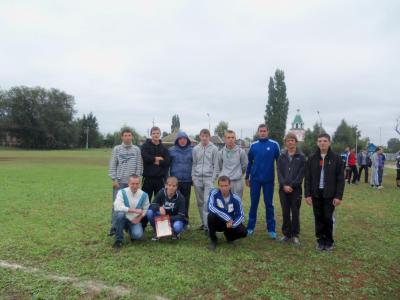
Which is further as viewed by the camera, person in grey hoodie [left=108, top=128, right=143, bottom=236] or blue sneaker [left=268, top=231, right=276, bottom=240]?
person in grey hoodie [left=108, top=128, right=143, bottom=236]

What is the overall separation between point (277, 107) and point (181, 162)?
5429 centimetres

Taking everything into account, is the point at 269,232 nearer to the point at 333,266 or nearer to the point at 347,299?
the point at 333,266

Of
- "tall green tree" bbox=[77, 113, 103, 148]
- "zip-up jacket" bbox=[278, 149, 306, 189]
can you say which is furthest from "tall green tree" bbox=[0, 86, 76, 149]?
"zip-up jacket" bbox=[278, 149, 306, 189]

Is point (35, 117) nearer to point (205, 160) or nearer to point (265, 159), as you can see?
point (205, 160)

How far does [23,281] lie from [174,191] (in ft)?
9.01

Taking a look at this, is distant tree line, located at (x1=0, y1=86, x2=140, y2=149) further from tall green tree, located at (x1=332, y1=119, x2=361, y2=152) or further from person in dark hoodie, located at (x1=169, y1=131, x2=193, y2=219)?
person in dark hoodie, located at (x1=169, y1=131, x2=193, y2=219)

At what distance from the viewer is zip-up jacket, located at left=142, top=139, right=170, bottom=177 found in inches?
273

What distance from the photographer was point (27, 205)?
9.59 m

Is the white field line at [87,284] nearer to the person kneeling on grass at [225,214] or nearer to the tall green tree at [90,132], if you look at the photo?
the person kneeling on grass at [225,214]

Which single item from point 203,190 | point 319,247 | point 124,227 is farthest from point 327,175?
point 124,227

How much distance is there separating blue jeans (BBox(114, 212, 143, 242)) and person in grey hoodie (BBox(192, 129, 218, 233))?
132cm

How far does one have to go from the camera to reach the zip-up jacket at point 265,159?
6773 millimetres

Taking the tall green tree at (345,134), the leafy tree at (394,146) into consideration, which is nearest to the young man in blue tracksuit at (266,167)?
the tall green tree at (345,134)

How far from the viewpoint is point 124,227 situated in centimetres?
623
